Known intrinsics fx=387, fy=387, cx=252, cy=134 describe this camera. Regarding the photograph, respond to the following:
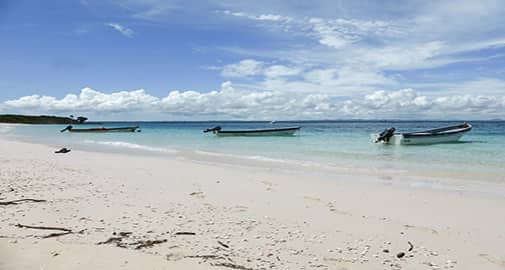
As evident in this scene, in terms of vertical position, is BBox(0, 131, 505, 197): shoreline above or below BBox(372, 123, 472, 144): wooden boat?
below

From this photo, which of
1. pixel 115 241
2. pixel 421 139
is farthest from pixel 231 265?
pixel 421 139

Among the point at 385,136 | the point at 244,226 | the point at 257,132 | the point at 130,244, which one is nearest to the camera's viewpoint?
the point at 130,244

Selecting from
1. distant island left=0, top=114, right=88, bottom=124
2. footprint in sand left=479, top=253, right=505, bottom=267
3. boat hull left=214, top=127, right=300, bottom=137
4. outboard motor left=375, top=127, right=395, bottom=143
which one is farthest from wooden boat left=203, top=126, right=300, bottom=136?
distant island left=0, top=114, right=88, bottom=124

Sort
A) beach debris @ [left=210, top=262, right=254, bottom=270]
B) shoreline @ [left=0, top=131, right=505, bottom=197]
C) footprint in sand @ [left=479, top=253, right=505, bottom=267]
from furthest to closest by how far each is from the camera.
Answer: shoreline @ [left=0, top=131, right=505, bottom=197] → footprint in sand @ [left=479, top=253, right=505, bottom=267] → beach debris @ [left=210, top=262, right=254, bottom=270]

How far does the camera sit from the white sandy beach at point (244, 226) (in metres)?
4.39

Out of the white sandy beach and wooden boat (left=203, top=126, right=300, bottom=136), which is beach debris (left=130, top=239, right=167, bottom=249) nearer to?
the white sandy beach

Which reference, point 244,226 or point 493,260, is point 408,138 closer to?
point 493,260

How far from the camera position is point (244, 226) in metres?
5.65

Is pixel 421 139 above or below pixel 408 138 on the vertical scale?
below

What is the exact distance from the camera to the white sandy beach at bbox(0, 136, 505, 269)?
4387 mm

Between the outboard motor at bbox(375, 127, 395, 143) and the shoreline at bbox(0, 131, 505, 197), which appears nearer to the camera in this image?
the shoreline at bbox(0, 131, 505, 197)

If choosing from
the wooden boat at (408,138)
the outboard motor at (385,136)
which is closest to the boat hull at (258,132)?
the wooden boat at (408,138)

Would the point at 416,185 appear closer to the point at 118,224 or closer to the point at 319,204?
the point at 319,204

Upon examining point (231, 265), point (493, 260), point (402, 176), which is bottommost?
point (402, 176)
